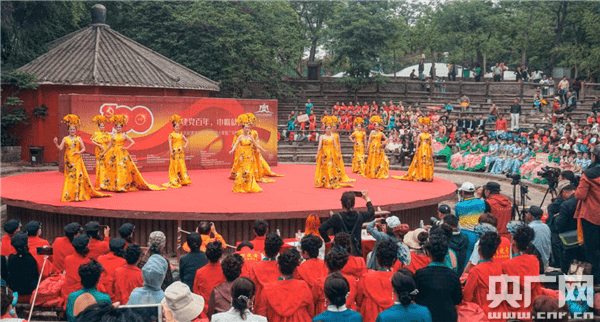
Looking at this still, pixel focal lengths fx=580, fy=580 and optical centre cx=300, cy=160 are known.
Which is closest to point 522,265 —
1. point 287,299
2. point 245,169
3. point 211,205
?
point 287,299

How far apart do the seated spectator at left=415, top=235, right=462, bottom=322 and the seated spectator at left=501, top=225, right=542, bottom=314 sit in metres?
0.65

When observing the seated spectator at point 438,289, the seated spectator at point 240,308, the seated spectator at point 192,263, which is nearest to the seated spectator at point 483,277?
the seated spectator at point 438,289

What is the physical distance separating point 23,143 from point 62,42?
5.06m

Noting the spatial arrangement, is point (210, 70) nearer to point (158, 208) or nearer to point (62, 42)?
point (62, 42)

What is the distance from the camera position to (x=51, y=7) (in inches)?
893

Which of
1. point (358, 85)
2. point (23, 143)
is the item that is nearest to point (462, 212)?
point (23, 143)

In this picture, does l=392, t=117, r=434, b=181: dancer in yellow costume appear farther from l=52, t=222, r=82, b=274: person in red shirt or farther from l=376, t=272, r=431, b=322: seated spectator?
l=376, t=272, r=431, b=322: seated spectator

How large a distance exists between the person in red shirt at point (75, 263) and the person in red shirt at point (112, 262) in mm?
236

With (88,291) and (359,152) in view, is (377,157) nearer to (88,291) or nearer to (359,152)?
(359,152)

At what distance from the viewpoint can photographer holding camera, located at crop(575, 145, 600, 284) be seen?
259 inches

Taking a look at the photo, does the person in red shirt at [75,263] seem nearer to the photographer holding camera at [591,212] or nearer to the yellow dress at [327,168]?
the photographer holding camera at [591,212]

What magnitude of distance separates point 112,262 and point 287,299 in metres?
2.24

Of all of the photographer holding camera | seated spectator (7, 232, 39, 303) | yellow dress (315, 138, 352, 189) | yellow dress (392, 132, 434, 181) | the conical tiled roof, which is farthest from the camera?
the conical tiled roof

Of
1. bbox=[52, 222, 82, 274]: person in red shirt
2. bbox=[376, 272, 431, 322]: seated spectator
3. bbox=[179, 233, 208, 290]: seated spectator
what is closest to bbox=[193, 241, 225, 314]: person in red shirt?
bbox=[179, 233, 208, 290]: seated spectator
